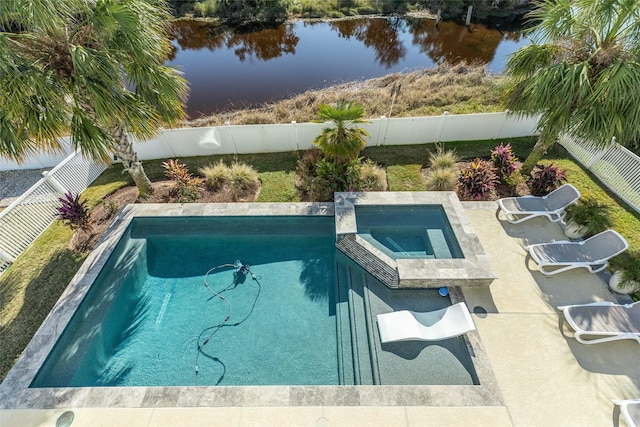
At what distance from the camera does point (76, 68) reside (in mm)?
5750

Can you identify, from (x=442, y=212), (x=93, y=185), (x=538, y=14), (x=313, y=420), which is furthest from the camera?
(x=93, y=185)

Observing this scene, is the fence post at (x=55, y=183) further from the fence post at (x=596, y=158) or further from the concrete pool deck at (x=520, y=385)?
the fence post at (x=596, y=158)

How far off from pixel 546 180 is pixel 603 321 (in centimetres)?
480

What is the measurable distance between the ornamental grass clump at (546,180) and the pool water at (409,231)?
352 cm

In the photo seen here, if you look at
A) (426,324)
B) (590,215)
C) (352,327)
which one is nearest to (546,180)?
(590,215)

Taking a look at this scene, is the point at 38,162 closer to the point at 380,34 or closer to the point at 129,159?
the point at 129,159

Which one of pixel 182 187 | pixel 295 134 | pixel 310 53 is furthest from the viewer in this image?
pixel 310 53

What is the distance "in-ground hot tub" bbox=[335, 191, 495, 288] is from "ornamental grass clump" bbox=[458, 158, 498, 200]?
0.86m

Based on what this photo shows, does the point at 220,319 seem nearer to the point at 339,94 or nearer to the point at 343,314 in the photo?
the point at 343,314

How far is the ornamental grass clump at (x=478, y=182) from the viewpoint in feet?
30.1

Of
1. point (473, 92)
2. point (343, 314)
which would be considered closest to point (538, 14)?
point (473, 92)

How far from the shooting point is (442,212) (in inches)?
337

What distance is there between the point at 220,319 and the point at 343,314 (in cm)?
295

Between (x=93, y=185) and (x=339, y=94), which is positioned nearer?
(x=93, y=185)
